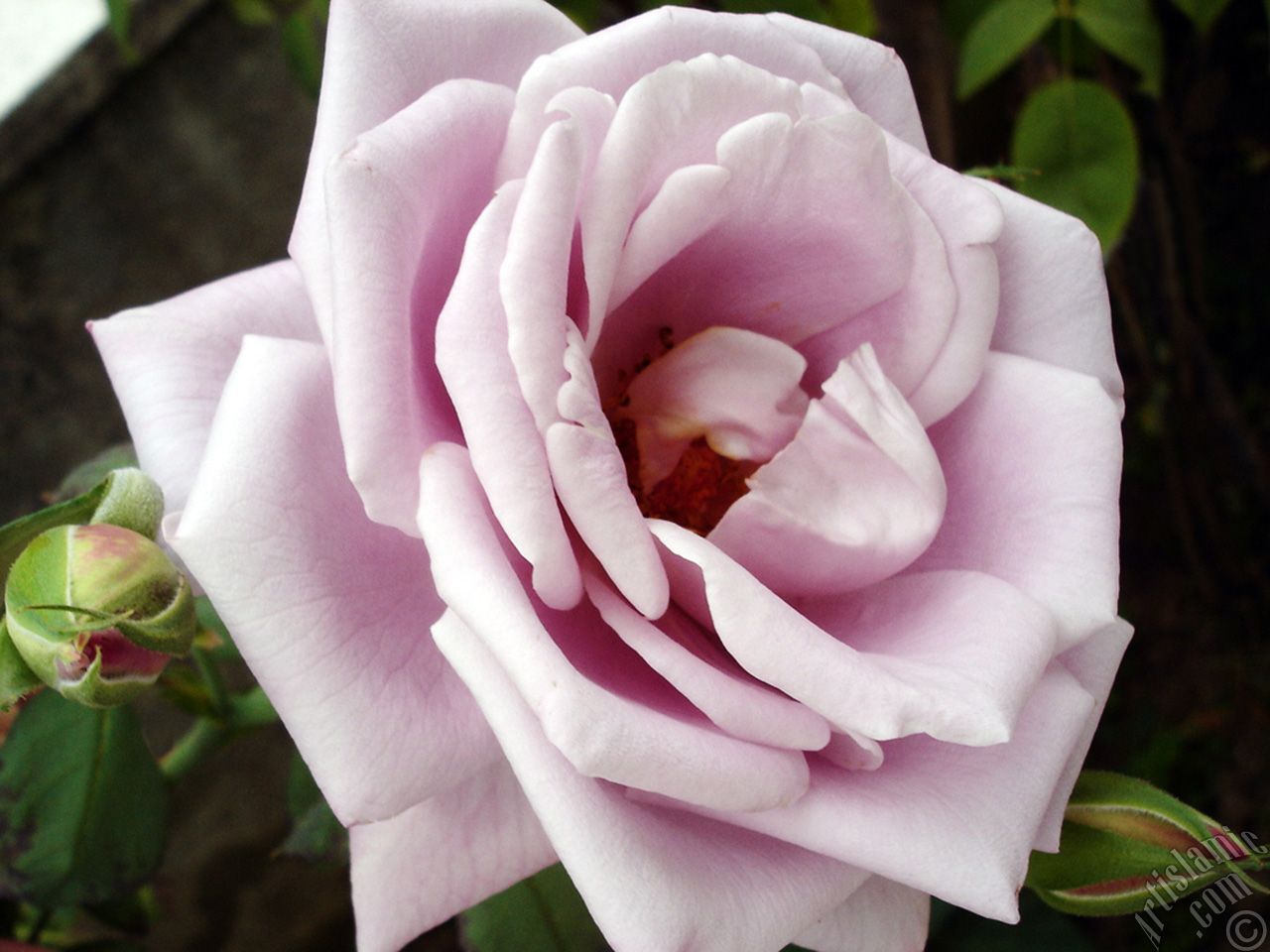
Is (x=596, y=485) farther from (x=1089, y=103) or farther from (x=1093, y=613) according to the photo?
(x=1089, y=103)

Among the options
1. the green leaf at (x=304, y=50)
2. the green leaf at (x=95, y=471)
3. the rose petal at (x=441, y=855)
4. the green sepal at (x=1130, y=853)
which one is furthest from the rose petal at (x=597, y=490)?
the green leaf at (x=304, y=50)

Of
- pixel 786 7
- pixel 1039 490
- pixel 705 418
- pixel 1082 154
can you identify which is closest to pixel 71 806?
pixel 705 418

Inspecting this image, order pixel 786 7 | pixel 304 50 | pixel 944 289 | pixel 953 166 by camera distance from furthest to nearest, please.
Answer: pixel 953 166, pixel 304 50, pixel 786 7, pixel 944 289

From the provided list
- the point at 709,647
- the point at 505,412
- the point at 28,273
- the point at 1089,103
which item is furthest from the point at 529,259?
the point at 28,273

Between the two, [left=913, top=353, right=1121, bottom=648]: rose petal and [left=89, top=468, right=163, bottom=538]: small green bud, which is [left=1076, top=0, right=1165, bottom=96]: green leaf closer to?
[left=913, top=353, right=1121, bottom=648]: rose petal

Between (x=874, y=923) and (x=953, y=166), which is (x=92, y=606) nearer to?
(x=874, y=923)

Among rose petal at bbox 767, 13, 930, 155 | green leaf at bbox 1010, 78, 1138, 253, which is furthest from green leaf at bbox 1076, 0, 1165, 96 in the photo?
rose petal at bbox 767, 13, 930, 155

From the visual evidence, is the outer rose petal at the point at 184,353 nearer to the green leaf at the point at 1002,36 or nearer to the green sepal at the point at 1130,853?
the green sepal at the point at 1130,853
